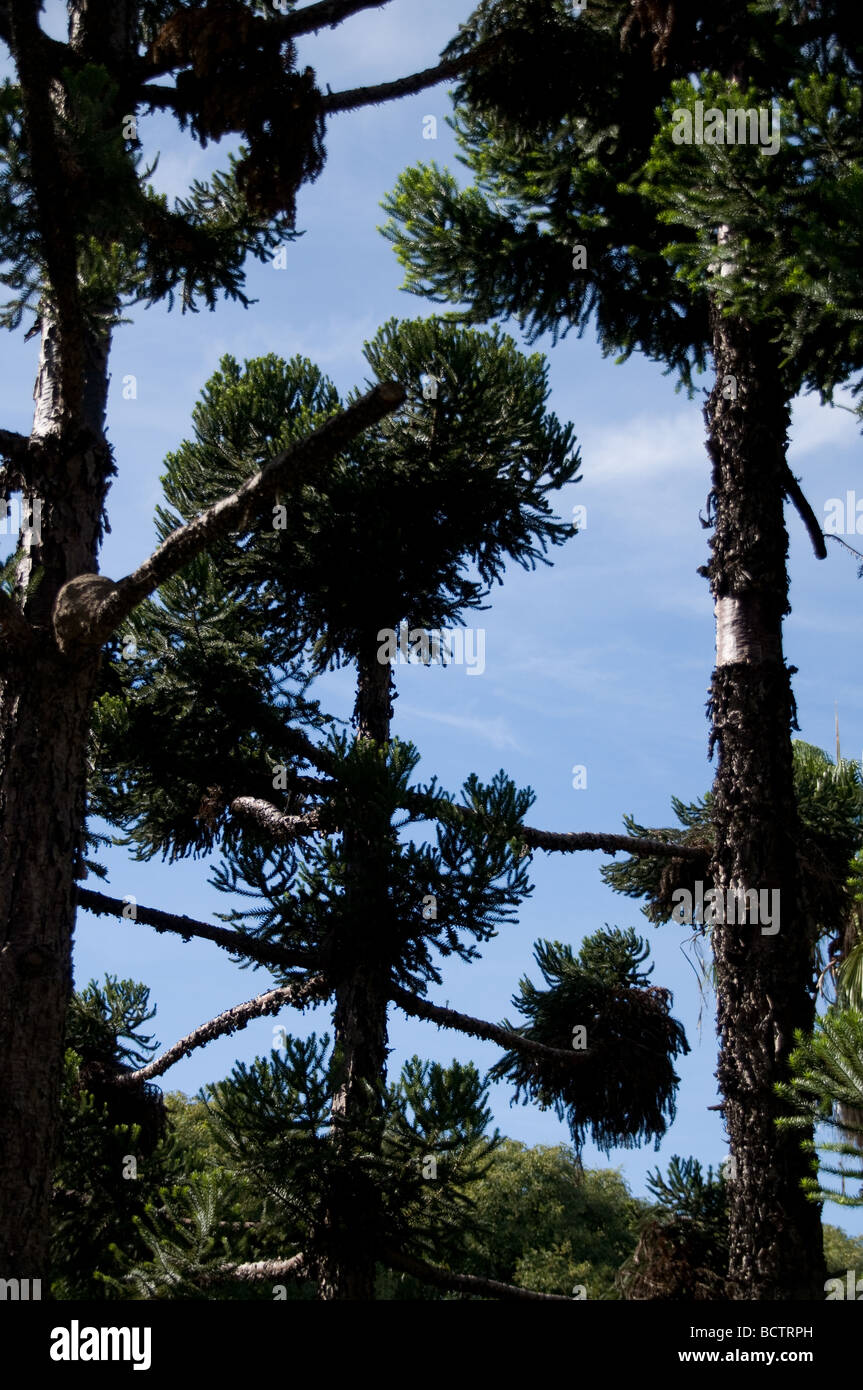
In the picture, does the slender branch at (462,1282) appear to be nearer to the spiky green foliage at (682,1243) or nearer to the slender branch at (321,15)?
the spiky green foliage at (682,1243)

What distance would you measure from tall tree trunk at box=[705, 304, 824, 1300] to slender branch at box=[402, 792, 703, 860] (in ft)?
2.44

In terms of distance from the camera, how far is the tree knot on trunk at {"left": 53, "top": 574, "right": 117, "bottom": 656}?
6.11 m

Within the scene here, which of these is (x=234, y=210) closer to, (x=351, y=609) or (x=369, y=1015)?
(x=351, y=609)

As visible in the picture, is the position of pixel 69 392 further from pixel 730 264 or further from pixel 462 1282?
pixel 462 1282

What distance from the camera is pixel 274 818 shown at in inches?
399

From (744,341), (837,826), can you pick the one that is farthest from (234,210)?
(837,826)

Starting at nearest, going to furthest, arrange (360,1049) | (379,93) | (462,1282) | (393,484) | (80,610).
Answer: (80,610)
(379,93)
(462,1282)
(360,1049)
(393,484)

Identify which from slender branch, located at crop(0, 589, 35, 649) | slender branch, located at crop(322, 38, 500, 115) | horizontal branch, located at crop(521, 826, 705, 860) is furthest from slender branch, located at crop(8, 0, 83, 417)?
horizontal branch, located at crop(521, 826, 705, 860)

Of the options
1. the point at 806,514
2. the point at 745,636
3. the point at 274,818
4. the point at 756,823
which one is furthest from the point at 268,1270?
the point at 806,514

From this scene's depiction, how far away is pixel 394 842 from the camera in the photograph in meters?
8.74

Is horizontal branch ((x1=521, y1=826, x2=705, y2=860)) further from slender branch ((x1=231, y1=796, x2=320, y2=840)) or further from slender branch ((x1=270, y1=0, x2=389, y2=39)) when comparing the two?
slender branch ((x1=270, y1=0, x2=389, y2=39))

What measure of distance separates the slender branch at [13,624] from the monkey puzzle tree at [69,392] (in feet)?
0.05

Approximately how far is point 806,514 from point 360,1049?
485 centimetres
